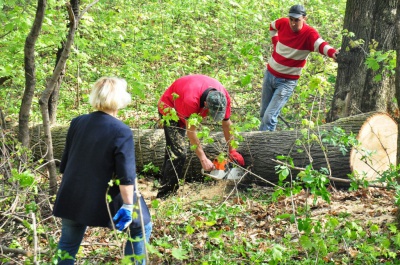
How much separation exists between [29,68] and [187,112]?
5.69 feet

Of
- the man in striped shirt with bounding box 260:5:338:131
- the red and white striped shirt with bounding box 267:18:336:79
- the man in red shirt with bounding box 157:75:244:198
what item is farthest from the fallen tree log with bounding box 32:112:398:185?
the red and white striped shirt with bounding box 267:18:336:79

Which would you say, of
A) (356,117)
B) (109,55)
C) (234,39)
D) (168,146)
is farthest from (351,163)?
(109,55)

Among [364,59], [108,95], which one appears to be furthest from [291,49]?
[108,95]

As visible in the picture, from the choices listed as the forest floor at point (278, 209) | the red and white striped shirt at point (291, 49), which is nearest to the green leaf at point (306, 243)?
the forest floor at point (278, 209)

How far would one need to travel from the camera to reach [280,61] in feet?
22.5

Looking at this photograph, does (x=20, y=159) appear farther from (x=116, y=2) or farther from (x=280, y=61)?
(x=116, y=2)

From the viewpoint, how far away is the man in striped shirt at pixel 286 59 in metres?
6.64

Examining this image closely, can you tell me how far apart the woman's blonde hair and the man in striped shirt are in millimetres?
3578

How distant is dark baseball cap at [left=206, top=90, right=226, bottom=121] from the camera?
17.4 feet

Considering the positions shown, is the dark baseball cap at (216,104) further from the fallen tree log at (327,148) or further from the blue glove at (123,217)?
the blue glove at (123,217)

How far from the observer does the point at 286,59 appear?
683 centimetres

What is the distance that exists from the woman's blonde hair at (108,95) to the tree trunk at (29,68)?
1.62 metres

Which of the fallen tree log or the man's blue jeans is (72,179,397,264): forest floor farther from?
the man's blue jeans

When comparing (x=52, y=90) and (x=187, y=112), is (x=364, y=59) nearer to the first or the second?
(x=187, y=112)
